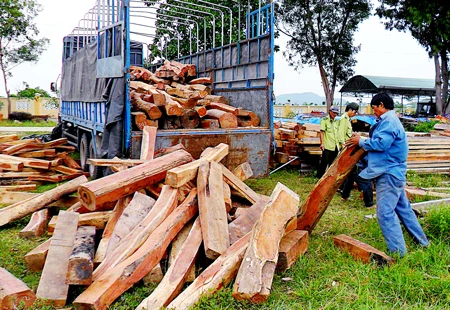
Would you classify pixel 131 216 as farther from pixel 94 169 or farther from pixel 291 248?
pixel 94 169

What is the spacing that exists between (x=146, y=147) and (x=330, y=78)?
71.4 ft

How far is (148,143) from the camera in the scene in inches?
242

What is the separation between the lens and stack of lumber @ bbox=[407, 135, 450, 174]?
347 inches

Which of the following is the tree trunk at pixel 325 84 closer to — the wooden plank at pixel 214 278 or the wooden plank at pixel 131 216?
the wooden plank at pixel 131 216

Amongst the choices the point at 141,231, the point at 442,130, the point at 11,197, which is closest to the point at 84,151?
the point at 11,197

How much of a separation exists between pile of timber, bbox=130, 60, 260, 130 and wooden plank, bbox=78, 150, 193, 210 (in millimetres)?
1760

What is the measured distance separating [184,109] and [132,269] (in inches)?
165

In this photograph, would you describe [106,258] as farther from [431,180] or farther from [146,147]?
[431,180]

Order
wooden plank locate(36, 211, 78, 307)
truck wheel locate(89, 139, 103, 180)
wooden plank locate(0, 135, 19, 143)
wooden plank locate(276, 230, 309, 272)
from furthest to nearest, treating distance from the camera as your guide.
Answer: wooden plank locate(0, 135, 19, 143), truck wheel locate(89, 139, 103, 180), wooden plank locate(276, 230, 309, 272), wooden plank locate(36, 211, 78, 307)

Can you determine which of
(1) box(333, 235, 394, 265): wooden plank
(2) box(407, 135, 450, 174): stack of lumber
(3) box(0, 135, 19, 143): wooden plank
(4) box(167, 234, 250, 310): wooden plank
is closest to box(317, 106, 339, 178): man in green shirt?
(2) box(407, 135, 450, 174): stack of lumber

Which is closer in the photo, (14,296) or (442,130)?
(14,296)

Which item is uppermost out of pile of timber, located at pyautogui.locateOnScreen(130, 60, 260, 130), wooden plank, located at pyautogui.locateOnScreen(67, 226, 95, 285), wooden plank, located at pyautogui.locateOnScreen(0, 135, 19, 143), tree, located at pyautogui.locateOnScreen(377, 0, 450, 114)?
tree, located at pyautogui.locateOnScreen(377, 0, 450, 114)

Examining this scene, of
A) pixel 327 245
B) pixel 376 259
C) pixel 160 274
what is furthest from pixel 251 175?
pixel 160 274

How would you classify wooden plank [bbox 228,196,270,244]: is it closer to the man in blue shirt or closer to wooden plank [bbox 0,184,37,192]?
the man in blue shirt
